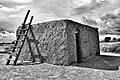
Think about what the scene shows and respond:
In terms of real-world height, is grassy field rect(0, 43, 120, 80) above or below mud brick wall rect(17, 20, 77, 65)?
below

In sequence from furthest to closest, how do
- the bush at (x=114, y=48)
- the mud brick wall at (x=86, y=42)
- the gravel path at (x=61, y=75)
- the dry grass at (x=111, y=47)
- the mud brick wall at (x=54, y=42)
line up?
the dry grass at (x=111, y=47) < the bush at (x=114, y=48) < the mud brick wall at (x=86, y=42) < the mud brick wall at (x=54, y=42) < the gravel path at (x=61, y=75)

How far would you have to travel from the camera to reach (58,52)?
5.48 metres

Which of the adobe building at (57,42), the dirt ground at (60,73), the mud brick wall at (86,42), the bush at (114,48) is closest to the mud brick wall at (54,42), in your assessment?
the adobe building at (57,42)

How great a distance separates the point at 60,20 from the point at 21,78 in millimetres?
3221

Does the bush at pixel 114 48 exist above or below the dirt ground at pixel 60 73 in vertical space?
above

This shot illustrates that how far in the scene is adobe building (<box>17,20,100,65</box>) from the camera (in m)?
5.36

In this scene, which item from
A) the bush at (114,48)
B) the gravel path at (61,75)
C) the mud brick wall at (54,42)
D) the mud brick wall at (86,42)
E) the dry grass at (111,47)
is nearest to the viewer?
the gravel path at (61,75)

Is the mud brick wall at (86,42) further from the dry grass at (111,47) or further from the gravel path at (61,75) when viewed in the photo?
the dry grass at (111,47)

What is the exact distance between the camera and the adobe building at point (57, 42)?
17.6ft

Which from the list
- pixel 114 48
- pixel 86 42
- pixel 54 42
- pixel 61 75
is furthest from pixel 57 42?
pixel 114 48

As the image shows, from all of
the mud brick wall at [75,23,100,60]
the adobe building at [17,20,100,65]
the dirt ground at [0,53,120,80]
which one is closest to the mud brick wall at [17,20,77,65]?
the adobe building at [17,20,100,65]

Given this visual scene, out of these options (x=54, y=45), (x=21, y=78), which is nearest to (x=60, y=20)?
(x=54, y=45)

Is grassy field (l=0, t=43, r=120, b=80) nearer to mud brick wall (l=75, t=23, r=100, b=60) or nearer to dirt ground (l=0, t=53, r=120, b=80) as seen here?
dirt ground (l=0, t=53, r=120, b=80)

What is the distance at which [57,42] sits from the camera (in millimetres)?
5551
